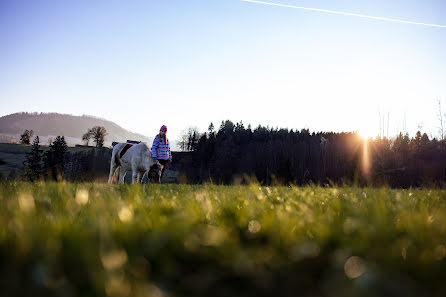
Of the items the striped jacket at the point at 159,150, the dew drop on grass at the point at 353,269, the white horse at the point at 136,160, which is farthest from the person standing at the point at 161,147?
the dew drop on grass at the point at 353,269

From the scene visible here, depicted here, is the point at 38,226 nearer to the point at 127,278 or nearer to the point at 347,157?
the point at 127,278

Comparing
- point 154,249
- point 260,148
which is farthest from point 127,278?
point 260,148

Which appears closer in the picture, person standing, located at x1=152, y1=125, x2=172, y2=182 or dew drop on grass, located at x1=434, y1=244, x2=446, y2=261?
dew drop on grass, located at x1=434, y1=244, x2=446, y2=261

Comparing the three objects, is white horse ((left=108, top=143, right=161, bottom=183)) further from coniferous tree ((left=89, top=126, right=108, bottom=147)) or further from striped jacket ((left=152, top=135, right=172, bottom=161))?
coniferous tree ((left=89, top=126, right=108, bottom=147))

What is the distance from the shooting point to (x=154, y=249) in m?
1.34

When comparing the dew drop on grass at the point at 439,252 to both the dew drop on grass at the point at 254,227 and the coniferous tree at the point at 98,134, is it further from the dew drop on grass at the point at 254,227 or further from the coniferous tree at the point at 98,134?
the coniferous tree at the point at 98,134

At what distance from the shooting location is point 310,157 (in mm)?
81250

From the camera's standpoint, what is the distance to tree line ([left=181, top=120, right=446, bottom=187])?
6228 centimetres

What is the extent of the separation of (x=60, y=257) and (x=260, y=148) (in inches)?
3630

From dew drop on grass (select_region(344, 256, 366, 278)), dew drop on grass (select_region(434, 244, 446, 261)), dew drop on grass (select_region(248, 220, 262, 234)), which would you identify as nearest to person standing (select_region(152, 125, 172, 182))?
dew drop on grass (select_region(248, 220, 262, 234))

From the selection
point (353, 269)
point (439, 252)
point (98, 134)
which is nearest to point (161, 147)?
point (439, 252)

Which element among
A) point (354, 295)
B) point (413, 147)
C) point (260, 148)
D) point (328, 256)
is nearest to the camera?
point (354, 295)

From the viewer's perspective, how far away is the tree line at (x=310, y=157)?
62281 millimetres

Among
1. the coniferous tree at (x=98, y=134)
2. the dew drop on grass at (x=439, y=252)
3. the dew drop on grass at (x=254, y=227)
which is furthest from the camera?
the coniferous tree at (x=98, y=134)
